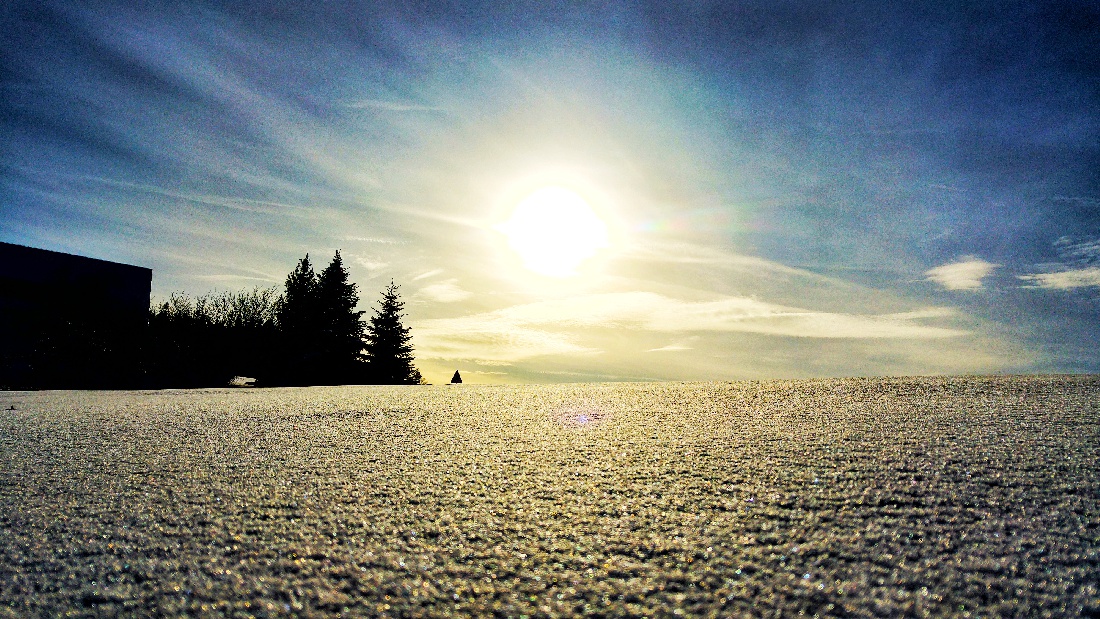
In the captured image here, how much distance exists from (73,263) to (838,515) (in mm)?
20391

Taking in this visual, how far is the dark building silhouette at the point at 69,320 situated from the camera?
1395 centimetres

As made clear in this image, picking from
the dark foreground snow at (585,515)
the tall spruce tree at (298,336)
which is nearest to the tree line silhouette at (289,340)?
the tall spruce tree at (298,336)

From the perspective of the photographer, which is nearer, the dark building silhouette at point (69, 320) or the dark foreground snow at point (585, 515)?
the dark foreground snow at point (585, 515)

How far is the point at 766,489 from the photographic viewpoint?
1.91m

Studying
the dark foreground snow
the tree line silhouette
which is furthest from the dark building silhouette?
the dark foreground snow

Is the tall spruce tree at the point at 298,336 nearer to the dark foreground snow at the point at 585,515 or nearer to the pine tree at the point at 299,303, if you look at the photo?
the pine tree at the point at 299,303

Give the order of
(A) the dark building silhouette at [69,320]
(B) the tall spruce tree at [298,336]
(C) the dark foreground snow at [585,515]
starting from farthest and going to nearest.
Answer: (B) the tall spruce tree at [298,336] → (A) the dark building silhouette at [69,320] → (C) the dark foreground snow at [585,515]

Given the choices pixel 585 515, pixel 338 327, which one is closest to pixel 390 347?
pixel 338 327

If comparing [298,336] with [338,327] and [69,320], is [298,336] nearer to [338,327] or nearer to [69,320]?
[338,327]

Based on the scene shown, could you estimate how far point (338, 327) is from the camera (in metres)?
19.7

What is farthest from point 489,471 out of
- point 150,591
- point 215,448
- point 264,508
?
point 215,448

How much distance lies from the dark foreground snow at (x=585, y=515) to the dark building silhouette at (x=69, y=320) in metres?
13.2

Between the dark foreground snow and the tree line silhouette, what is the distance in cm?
1356

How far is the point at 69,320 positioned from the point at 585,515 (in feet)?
55.7
